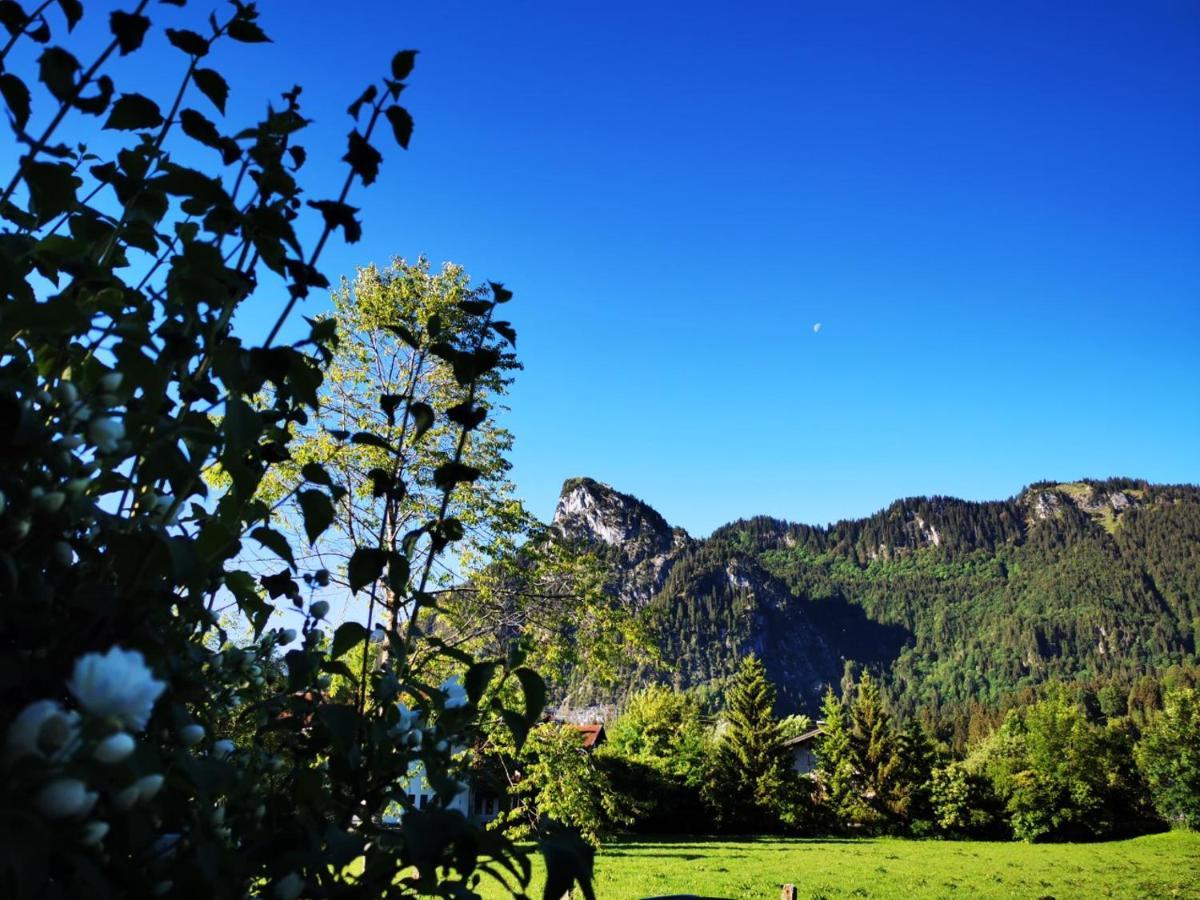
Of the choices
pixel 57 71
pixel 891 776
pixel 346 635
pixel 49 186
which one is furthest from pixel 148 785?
pixel 891 776

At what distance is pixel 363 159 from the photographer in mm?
1232

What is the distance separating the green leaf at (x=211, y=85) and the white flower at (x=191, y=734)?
35.6 inches

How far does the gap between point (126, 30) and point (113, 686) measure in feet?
3.31

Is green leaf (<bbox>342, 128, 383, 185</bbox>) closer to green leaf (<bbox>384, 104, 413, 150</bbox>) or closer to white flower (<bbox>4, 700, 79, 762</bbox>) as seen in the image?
green leaf (<bbox>384, 104, 413, 150</bbox>)

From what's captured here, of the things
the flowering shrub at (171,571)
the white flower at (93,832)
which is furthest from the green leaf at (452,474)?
the white flower at (93,832)

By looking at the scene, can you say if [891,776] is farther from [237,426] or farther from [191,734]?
[237,426]

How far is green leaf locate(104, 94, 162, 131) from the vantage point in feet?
3.80

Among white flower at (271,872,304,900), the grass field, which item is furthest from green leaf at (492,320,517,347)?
the grass field

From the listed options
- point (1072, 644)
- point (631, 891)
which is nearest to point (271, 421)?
point (631, 891)

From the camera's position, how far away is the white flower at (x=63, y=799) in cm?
57

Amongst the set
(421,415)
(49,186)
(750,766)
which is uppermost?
(49,186)

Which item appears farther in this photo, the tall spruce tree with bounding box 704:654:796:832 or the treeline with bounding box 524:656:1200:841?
the tall spruce tree with bounding box 704:654:796:832

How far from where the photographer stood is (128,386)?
97cm

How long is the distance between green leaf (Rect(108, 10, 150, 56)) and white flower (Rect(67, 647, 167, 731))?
3.13ft
